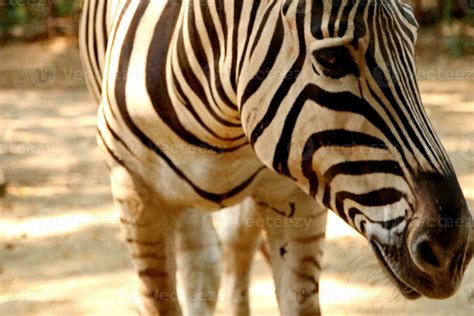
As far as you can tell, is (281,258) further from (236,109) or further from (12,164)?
(12,164)

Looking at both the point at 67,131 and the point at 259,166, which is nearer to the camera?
the point at 259,166

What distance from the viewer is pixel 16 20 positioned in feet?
32.5

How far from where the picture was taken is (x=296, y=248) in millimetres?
3027

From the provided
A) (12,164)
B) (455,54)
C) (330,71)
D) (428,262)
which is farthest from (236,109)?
(455,54)

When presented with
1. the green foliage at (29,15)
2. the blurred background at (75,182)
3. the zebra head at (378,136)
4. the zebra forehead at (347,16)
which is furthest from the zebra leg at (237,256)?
the green foliage at (29,15)

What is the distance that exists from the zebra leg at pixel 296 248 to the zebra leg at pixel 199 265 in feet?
2.60

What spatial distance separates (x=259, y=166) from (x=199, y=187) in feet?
0.64

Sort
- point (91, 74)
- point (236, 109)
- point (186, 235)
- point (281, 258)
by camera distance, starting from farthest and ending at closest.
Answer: point (186, 235) < point (91, 74) < point (281, 258) < point (236, 109)

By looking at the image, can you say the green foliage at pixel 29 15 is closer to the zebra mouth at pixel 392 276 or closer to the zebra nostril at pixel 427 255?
the zebra mouth at pixel 392 276

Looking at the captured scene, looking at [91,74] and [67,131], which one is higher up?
[91,74]

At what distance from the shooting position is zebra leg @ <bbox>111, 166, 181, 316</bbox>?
289cm

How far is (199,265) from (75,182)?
2.31m

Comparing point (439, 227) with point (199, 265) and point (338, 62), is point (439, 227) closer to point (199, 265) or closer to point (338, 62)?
point (338, 62)

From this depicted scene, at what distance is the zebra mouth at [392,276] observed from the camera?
212 cm
